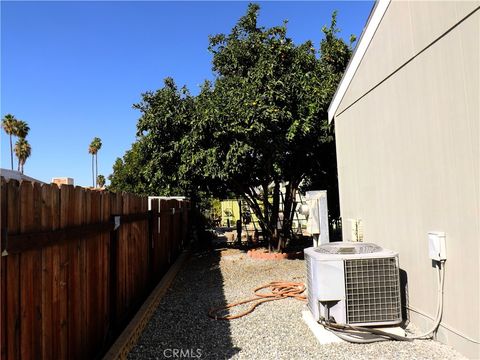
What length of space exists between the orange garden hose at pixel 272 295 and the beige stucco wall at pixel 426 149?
1576 mm

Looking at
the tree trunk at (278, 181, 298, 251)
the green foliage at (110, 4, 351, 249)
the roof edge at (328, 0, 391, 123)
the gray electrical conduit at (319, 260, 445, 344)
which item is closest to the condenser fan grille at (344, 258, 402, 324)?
the gray electrical conduit at (319, 260, 445, 344)

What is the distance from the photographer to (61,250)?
3.03 m

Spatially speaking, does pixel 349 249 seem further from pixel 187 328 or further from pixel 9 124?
pixel 9 124

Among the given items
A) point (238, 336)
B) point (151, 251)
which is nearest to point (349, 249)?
point (238, 336)

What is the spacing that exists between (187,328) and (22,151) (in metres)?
44.6

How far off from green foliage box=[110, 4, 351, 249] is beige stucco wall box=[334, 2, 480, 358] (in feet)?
11.7

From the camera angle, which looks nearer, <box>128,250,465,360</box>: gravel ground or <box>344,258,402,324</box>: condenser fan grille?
<box>128,250,465,360</box>: gravel ground

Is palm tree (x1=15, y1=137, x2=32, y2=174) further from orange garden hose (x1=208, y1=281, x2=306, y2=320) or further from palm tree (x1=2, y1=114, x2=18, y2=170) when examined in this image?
orange garden hose (x1=208, y1=281, x2=306, y2=320)

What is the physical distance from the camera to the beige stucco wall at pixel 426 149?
371 centimetres

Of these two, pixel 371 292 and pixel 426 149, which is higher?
pixel 426 149

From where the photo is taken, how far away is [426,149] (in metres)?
4.42

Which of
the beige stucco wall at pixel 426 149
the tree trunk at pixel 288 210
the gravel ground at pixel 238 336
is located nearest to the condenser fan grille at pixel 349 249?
the beige stucco wall at pixel 426 149

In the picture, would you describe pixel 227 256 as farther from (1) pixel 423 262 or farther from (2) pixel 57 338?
(2) pixel 57 338

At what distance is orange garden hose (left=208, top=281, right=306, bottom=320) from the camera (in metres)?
5.63
